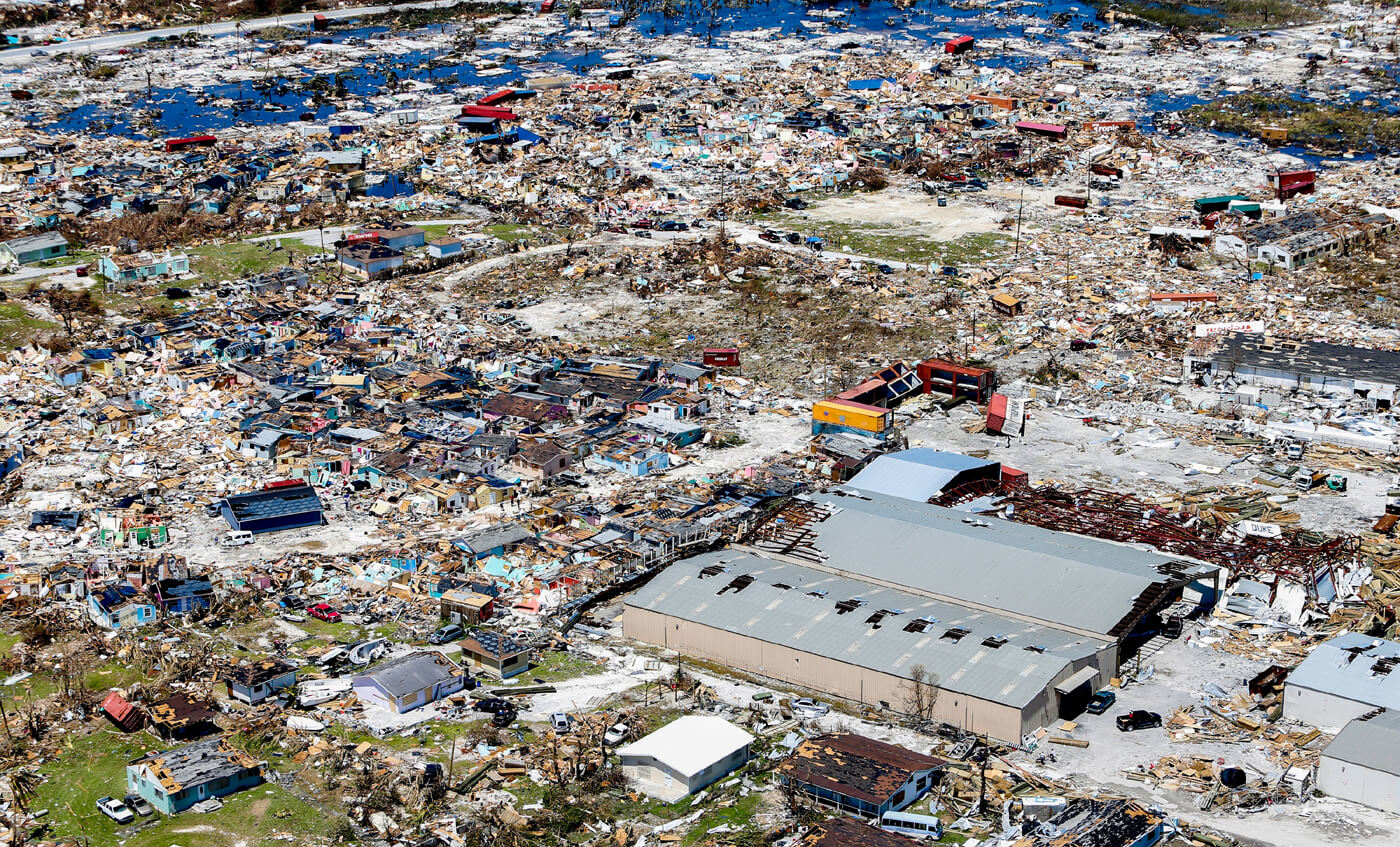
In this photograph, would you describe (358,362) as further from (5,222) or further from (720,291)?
(5,222)

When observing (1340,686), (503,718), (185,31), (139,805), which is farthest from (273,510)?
(185,31)

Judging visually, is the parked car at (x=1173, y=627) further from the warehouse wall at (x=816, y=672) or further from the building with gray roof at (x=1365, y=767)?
the building with gray roof at (x=1365, y=767)

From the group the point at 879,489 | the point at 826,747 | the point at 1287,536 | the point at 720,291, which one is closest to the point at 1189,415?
the point at 1287,536

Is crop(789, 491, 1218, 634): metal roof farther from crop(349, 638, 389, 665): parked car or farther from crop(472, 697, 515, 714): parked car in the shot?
crop(349, 638, 389, 665): parked car

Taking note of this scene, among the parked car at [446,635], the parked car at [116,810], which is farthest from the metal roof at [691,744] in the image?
the parked car at [116,810]

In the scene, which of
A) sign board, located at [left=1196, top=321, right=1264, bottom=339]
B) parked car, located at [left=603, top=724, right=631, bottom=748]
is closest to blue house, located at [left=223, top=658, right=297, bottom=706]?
parked car, located at [left=603, top=724, right=631, bottom=748]
